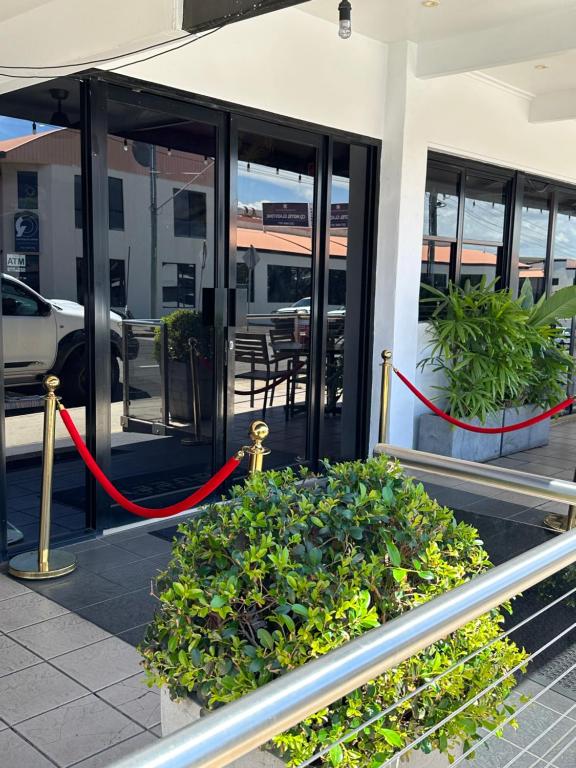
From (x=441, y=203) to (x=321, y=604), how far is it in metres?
5.84

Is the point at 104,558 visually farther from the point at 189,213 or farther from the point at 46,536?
the point at 189,213

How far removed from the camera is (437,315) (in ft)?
23.2

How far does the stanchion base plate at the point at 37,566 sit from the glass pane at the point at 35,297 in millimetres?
176

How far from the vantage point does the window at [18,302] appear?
4227mm

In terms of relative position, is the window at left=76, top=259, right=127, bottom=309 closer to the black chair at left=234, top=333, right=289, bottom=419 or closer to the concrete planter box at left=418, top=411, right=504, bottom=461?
the black chair at left=234, top=333, right=289, bottom=419

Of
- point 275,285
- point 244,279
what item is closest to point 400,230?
point 275,285

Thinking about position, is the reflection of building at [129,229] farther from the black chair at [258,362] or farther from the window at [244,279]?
the black chair at [258,362]

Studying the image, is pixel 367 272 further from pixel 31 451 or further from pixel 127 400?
pixel 31 451

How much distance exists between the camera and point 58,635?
3416mm

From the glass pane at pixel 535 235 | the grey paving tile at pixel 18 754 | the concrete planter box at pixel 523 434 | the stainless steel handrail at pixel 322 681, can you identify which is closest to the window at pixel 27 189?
the grey paving tile at pixel 18 754

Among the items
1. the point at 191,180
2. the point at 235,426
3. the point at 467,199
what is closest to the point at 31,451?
the point at 235,426

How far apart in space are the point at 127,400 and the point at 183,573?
2.88 metres

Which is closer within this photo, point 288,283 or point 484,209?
point 288,283

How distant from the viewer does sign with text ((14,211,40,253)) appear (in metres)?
4.20
